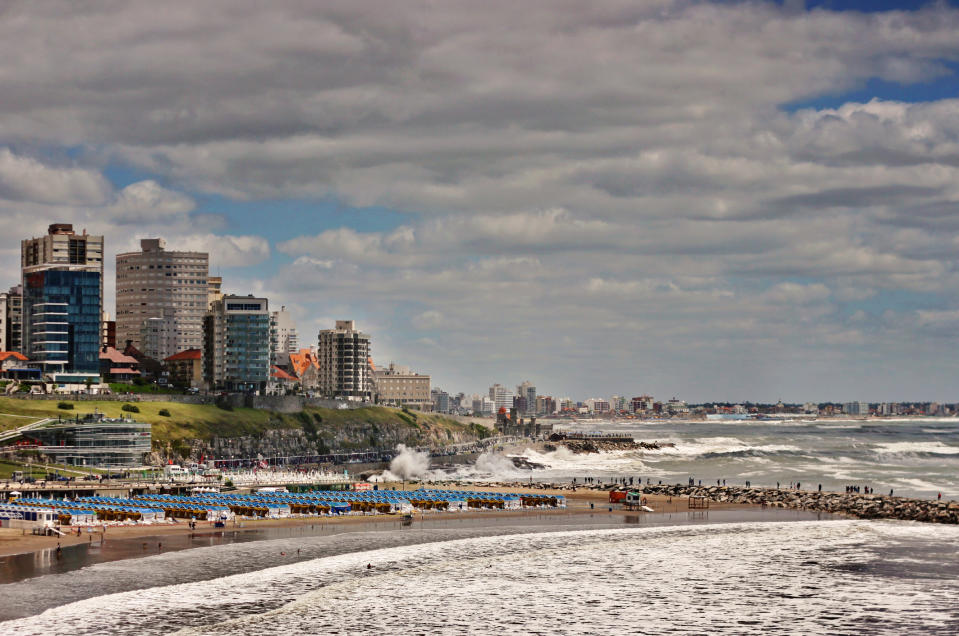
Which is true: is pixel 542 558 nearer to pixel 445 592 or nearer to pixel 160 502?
pixel 445 592

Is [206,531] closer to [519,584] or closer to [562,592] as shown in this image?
[519,584]

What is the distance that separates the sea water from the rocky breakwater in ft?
77.9

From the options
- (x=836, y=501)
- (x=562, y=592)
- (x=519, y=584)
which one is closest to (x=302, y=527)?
(x=519, y=584)

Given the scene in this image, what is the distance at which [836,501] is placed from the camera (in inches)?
5507

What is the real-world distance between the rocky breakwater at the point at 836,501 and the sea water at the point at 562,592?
2375cm

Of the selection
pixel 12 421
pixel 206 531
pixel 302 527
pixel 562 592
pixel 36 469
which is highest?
pixel 12 421

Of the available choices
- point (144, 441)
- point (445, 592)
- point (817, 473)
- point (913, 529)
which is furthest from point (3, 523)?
point (817, 473)

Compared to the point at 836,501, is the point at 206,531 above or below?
above

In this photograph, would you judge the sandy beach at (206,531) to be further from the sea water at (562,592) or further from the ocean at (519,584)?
the sea water at (562,592)

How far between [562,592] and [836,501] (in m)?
76.9

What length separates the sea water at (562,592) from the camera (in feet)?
211

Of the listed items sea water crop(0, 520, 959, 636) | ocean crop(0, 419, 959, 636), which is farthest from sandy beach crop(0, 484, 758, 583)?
sea water crop(0, 520, 959, 636)

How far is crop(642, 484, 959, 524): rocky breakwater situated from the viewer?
4978 inches

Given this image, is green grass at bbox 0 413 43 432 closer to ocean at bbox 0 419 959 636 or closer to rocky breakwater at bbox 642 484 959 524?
ocean at bbox 0 419 959 636
